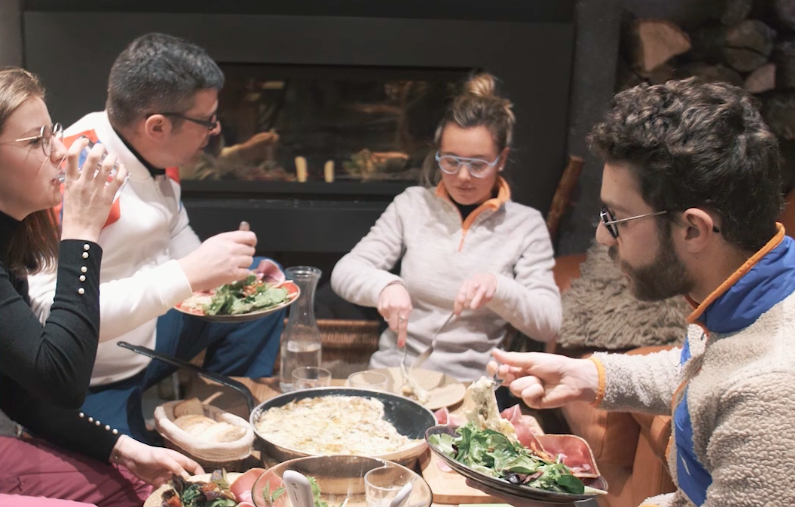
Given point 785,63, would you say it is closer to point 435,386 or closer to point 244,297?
point 435,386

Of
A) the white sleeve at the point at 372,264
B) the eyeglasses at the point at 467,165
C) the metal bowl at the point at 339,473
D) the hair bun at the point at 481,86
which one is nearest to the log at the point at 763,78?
the hair bun at the point at 481,86

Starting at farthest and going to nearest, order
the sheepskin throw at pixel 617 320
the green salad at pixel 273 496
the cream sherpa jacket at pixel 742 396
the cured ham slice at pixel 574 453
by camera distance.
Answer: the sheepskin throw at pixel 617 320
the cured ham slice at pixel 574 453
the green salad at pixel 273 496
the cream sherpa jacket at pixel 742 396

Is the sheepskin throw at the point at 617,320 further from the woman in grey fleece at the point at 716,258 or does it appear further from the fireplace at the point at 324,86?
the woman in grey fleece at the point at 716,258

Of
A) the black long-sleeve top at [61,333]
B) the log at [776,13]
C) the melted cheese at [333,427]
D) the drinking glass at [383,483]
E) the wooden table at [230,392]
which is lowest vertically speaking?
the wooden table at [230,392]

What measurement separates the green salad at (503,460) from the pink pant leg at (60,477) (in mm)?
643

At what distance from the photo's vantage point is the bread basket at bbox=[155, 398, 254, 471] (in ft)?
4.92

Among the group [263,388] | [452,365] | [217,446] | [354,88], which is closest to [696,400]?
[217,446]

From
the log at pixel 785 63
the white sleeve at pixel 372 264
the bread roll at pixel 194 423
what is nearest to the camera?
the bread roll at pixel 194 423

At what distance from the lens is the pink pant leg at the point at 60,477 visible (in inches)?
58.5

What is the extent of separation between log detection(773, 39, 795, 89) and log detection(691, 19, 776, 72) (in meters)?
0.03

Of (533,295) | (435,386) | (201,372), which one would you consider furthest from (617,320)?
(201,372)

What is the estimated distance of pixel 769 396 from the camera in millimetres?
1055

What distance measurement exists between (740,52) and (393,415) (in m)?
2.16

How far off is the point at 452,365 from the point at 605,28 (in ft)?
4.89
